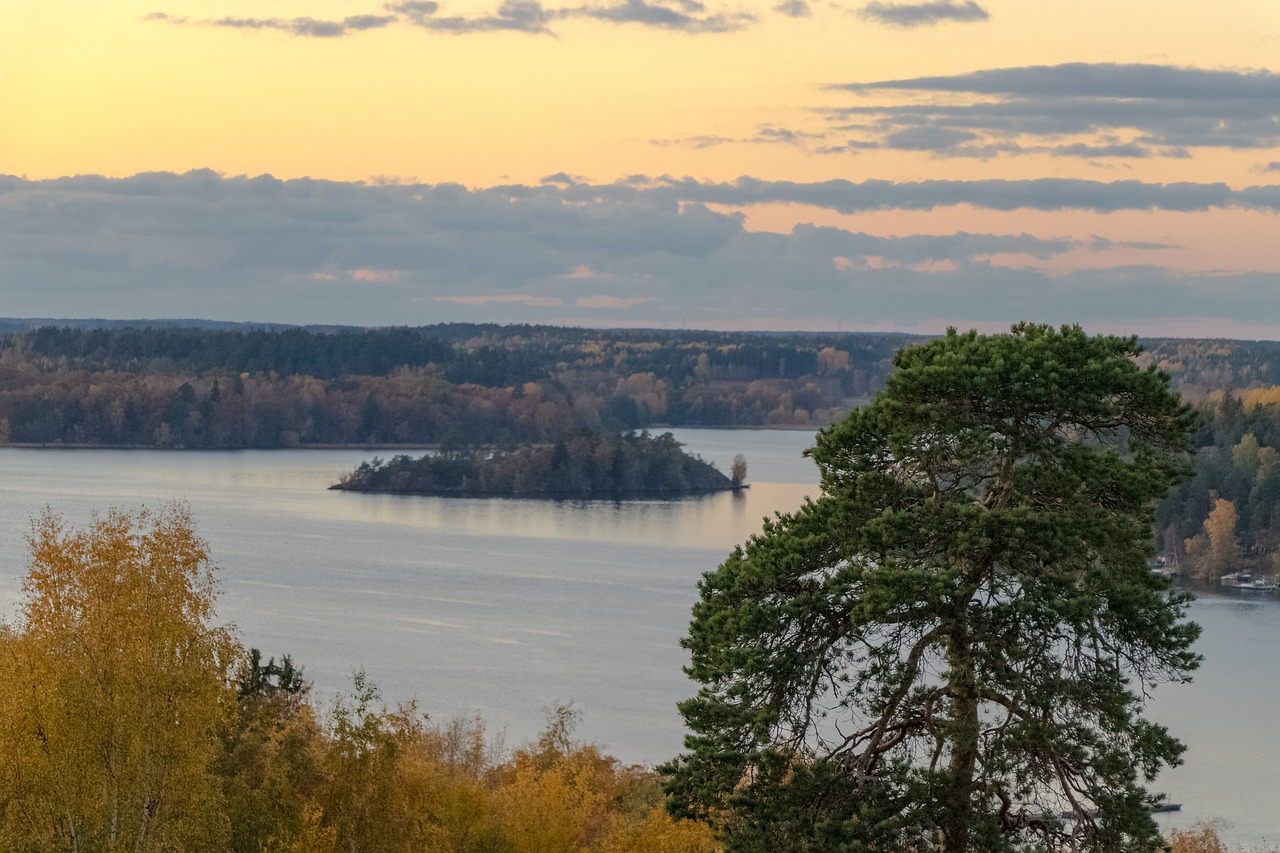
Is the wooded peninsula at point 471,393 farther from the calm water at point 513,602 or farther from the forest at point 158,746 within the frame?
the forest at point 158,746

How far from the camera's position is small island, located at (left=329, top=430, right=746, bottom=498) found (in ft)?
262

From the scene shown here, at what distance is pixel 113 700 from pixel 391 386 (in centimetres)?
10324

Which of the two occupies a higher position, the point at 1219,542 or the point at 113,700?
the point at 113,700

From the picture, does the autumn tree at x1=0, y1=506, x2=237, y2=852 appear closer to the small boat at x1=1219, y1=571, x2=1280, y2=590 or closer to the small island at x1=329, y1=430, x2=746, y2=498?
the small boat at x1=1219, y1=571, x2=1280, y2=590

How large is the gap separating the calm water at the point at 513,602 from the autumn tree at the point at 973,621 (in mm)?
15086

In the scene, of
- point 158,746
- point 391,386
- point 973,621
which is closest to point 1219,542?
point 158,746

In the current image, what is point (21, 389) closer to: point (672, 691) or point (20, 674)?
point (672, 691)

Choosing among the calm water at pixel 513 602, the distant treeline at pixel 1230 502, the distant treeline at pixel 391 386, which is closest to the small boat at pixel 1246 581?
the distant treeline at pixel 1230 502

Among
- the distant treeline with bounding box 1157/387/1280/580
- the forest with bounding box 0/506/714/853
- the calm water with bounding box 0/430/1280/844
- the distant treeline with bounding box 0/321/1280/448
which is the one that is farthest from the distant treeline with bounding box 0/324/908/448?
the forest with bounding box 0/506/714/853

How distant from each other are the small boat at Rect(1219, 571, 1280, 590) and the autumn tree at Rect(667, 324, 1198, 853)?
49716 millimetres

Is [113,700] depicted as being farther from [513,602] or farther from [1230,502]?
[1230,502]

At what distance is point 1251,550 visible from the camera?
6038 cm

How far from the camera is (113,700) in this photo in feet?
35.6

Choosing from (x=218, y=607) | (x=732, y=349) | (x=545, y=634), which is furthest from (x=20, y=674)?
(x=732, y=349)
